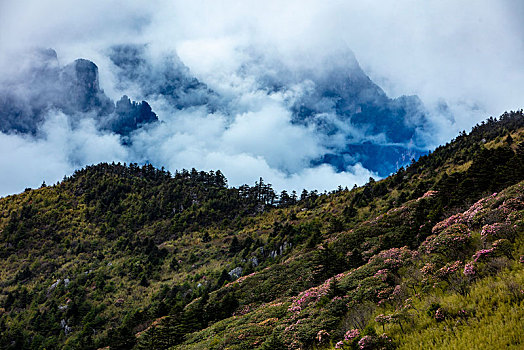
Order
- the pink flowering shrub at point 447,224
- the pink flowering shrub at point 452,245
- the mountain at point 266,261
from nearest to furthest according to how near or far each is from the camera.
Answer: the mountain at point 266,261, the pink flowering shrub at point 452,245, the pink flowering shrub at point 447,224

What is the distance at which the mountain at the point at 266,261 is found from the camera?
1071cm

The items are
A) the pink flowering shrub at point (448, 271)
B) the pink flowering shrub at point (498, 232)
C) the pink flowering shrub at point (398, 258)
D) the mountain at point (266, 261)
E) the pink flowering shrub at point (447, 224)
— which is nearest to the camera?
the mountain at point (266, 261)

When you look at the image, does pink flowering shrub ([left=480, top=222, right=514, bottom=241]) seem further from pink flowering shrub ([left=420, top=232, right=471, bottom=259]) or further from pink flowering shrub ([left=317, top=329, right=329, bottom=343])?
pink flowering shrub ([left=317, top=329, right=329, bottom=343])

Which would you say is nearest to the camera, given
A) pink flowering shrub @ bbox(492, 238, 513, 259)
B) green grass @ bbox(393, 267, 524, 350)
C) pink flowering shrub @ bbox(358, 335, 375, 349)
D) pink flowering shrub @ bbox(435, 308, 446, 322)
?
green grass @ bbox(393, 267, 524, 350)

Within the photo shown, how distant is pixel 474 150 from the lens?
2633 inches

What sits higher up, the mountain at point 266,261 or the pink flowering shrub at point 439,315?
the mountain at point 266,261

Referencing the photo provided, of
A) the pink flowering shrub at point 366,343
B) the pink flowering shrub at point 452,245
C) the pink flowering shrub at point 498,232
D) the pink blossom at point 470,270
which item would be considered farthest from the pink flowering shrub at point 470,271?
the pink flowering shrub at point 366,343

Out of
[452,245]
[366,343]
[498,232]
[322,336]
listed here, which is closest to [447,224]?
[452,245]

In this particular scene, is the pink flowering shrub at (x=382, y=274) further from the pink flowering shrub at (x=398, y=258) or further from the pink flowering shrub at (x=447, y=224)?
the pink flowering shrub at (x=447, y=224)

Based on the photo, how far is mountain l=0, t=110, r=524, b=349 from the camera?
35.1 ft

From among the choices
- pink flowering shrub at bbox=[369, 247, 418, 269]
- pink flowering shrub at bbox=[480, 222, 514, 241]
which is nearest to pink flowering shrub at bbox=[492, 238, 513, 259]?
pink flowering shrub at bbox=[480, 222, 514, 241]

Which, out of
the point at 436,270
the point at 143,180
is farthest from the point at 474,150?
the point at 143,180

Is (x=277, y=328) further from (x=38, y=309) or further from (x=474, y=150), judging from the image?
(x=474, y=150)

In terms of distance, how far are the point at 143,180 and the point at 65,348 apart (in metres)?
95.9
